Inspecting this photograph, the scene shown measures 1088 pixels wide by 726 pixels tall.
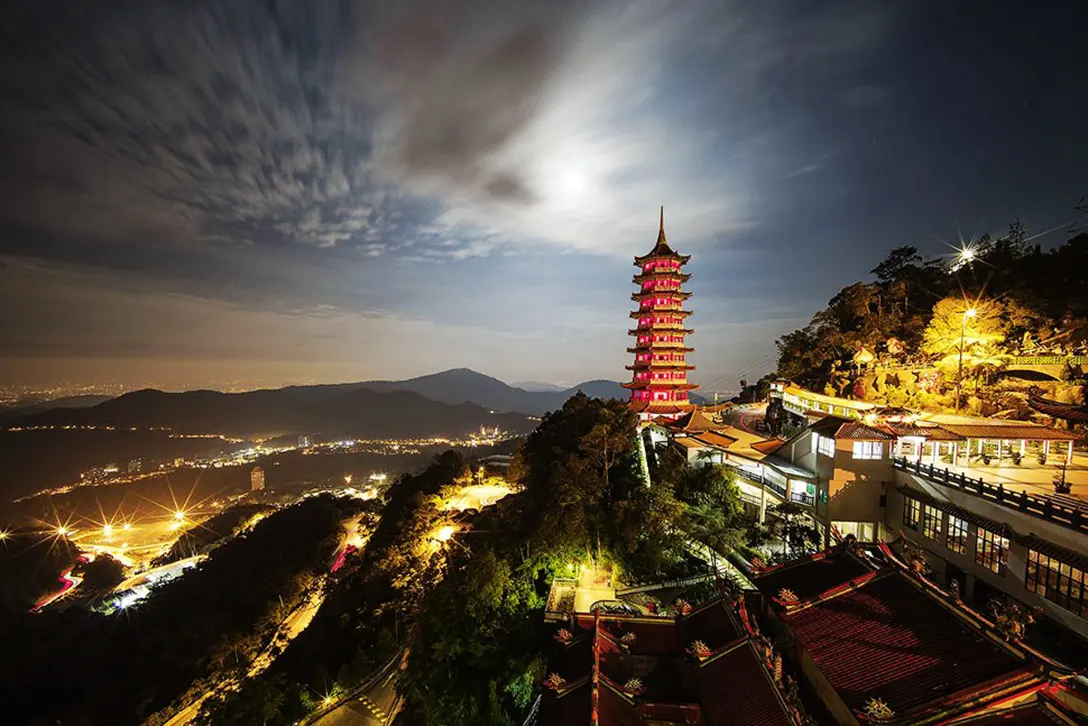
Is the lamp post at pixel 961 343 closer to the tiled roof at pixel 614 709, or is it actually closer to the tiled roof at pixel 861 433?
the tiled roof at pixel 861 433

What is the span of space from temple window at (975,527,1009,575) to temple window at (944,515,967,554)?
0.45 m

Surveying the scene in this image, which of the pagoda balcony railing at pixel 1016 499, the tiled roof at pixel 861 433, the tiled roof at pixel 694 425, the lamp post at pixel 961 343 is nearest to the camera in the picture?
the pagoda balcony railing at pixel 1016 499

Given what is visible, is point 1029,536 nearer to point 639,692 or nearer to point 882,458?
point 882,458

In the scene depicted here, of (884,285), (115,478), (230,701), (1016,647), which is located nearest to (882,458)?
(1016,647)

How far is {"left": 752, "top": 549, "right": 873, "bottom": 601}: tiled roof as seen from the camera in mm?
8916

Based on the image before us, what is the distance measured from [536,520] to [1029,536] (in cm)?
1600

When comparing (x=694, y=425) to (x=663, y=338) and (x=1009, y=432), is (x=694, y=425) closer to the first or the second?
(x=663, y=338)

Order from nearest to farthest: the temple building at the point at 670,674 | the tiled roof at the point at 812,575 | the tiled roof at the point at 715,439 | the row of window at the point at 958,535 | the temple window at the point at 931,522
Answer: the temple building at the point at 670,674
the tiled roof at the point at 812,575
the row of window at the point at 958,535
the temple window at the point at 931,522
the tiled roof at the point at 715,439

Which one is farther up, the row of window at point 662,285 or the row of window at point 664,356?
the row of window at point 662,285

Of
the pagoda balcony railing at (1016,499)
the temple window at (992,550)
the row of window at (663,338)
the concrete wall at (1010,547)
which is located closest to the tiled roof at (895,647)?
the concrete wall at (1010,547)

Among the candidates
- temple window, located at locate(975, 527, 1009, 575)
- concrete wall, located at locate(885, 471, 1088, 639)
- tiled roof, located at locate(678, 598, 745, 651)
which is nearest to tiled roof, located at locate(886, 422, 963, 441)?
concrete wall, located at locate(885, 471, 1088, 639)

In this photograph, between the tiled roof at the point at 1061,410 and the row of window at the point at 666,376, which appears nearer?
the tiled roof at the point at 1061,410

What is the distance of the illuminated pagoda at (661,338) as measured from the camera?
113ft

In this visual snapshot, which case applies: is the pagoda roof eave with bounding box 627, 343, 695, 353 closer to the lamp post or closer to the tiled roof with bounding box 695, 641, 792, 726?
the lamp post
